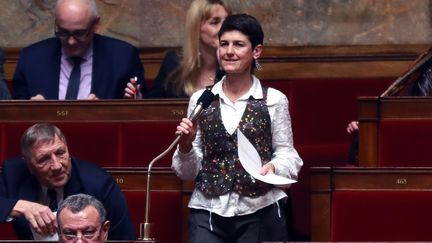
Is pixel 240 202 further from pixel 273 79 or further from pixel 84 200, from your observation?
pixel 273 79

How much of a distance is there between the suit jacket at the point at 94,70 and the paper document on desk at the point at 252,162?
1.10 m

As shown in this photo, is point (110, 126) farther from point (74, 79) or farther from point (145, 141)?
Result: point (74, 79)

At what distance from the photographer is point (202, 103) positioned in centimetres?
400

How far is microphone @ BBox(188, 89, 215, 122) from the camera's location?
400cm

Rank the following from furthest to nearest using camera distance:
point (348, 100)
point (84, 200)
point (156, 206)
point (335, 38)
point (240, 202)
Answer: point (335, 38)
point (348, 100)
point (156, 206)
point (240, 202)
point (84, 200)

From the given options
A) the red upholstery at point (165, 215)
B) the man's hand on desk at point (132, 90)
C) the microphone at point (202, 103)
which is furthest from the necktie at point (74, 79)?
the microphone at point (202, 103)

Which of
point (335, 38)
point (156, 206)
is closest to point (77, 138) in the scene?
point (156, 206)

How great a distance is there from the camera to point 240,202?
4234 millimetres

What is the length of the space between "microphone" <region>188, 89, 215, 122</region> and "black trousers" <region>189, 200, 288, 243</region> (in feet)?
1.10

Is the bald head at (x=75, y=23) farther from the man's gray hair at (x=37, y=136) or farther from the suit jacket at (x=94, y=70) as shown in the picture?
the man's gray hair at (x=37, y=136)

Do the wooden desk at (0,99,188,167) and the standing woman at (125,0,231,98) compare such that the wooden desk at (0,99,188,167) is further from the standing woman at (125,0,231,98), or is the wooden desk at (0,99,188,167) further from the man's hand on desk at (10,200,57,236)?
the man's hand on desk at (10,200,57,236)

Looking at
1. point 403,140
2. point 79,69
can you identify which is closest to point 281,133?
point 403,140

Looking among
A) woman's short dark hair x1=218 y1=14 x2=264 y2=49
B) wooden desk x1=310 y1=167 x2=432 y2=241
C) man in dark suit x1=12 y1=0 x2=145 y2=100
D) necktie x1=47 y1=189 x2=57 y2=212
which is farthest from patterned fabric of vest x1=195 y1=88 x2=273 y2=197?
man in dark suit x1=12 y1=0 x2=145 y2=100

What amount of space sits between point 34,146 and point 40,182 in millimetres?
104
